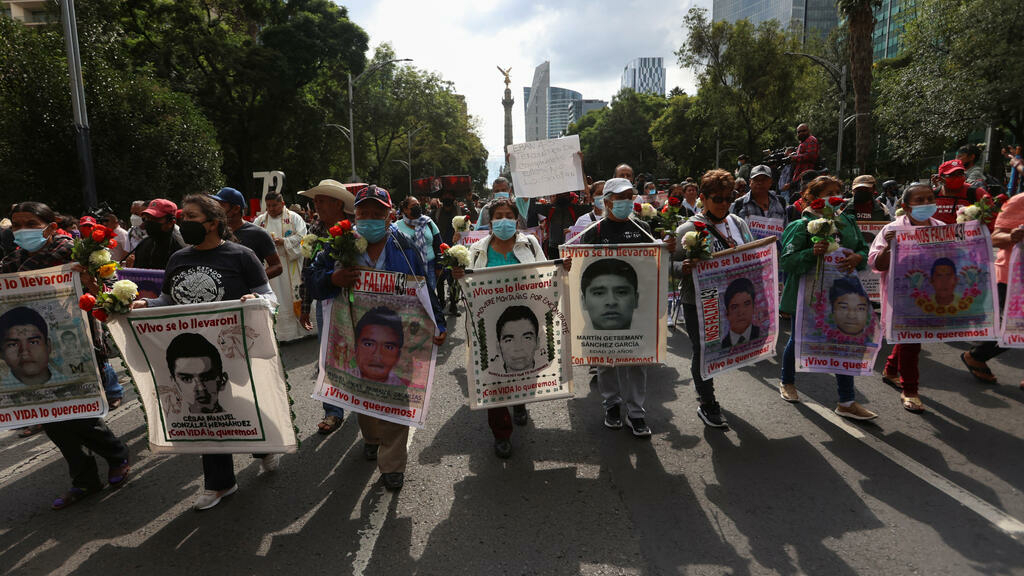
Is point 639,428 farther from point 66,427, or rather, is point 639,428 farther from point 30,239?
point 30,239

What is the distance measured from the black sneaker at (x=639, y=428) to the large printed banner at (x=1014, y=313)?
3475 mm

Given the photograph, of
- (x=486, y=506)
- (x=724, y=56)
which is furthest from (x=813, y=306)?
(x=724, y=56)

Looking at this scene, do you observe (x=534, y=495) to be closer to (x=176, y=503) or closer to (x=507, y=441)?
(x=507, y=441)

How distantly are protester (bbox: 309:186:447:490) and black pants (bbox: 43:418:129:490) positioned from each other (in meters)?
1.82

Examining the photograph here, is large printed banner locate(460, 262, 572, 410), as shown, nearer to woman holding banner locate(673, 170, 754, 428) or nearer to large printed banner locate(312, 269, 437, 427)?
large printed banner locate(312, 269, 437, 427)

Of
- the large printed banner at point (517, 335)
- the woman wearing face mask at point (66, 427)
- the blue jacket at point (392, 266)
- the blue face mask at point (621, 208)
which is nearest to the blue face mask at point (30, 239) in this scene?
the woman wearing face mask at point (66, 427)

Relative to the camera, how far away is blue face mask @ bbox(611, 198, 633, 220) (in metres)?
4.80

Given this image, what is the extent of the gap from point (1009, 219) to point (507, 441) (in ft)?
17.0

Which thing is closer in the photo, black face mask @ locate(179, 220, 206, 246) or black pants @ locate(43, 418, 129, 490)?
black face mask @ locate(179, 220, 206, 246)

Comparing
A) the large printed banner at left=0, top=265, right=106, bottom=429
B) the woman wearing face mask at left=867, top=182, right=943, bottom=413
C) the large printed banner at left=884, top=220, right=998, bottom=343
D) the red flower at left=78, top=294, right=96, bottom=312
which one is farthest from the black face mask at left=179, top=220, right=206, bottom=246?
the large printed banner at left=884, top=220, right=998, bottom=343

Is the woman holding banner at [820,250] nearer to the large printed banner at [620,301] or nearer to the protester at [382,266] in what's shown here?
the large printed banner at [620,301]

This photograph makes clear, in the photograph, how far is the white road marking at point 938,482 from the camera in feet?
10.9

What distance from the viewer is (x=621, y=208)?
190 inches

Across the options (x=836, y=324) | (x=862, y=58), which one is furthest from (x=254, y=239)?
(x=862, y=58)
